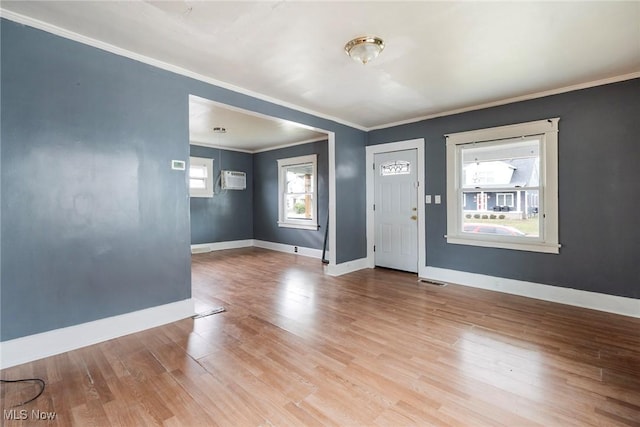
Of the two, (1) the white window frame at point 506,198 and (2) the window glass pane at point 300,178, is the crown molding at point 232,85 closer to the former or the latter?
(1) the white window frame at point 506,198

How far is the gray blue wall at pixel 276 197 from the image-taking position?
6.35 metres

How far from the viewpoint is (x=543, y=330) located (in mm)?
2762

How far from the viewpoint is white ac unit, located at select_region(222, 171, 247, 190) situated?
23.8 feet

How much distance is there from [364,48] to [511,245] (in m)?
3.14

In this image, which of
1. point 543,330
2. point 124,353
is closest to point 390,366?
point 543,330

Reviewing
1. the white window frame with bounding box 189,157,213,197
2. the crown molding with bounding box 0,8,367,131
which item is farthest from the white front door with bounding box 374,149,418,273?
the white window frame with bounding box 189,157,213,197

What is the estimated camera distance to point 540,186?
12.1ft

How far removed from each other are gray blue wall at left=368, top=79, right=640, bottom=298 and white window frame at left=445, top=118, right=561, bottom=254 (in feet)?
0.24

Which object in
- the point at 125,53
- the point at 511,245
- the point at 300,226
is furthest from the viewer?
the point at 300,226

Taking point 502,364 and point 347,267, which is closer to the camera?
point 502,364

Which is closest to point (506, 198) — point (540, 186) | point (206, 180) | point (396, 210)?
point (540, 186)

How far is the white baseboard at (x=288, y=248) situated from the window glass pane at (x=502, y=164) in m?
3.33

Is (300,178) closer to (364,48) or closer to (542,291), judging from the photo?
(364,48)

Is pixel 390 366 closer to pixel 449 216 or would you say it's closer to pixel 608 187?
pixel 449 216
